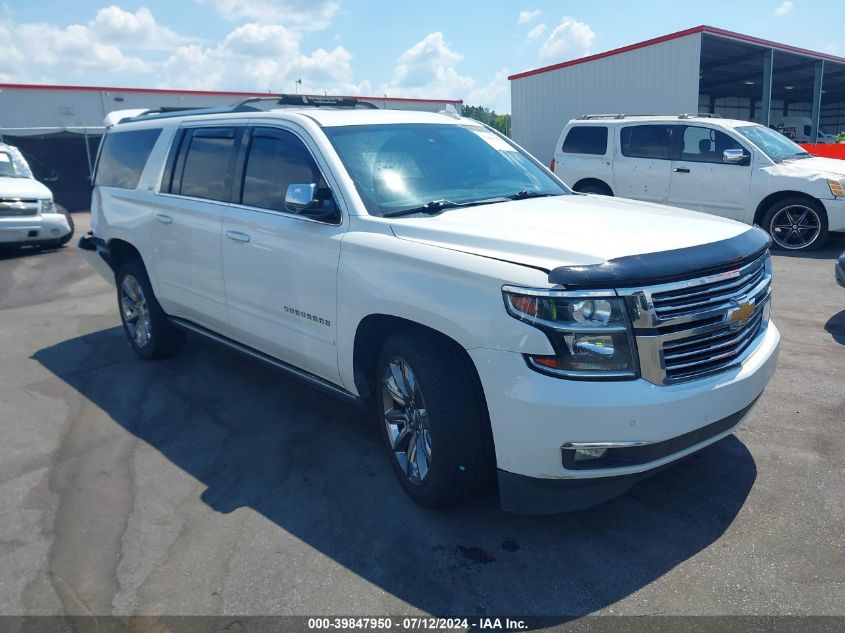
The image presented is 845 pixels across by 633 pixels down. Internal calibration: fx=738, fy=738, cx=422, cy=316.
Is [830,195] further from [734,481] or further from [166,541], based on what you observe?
[166,541]

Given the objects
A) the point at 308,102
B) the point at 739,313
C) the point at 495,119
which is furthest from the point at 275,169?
the point at 495,119

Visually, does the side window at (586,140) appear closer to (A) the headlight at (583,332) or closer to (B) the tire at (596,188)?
(B) the tire at (596,188)

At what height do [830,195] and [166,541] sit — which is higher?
[830,195]

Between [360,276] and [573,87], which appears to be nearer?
[360,276]

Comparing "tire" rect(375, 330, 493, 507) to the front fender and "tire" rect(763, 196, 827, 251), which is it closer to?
the front fender

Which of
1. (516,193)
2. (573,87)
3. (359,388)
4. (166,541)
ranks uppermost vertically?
(573,87)

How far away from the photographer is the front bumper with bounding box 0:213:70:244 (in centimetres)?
1259

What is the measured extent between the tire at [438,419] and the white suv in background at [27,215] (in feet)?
37.1

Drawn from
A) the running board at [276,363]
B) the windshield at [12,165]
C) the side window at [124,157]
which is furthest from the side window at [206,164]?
the windshield at [12,165]

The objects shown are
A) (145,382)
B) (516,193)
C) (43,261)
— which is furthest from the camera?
(43,261)

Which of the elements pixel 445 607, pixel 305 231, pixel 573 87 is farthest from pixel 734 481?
pixel 573 87

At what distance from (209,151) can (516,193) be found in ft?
7.47

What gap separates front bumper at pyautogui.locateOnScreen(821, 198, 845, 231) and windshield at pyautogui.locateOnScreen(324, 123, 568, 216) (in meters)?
6.87

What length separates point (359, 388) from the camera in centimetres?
401
